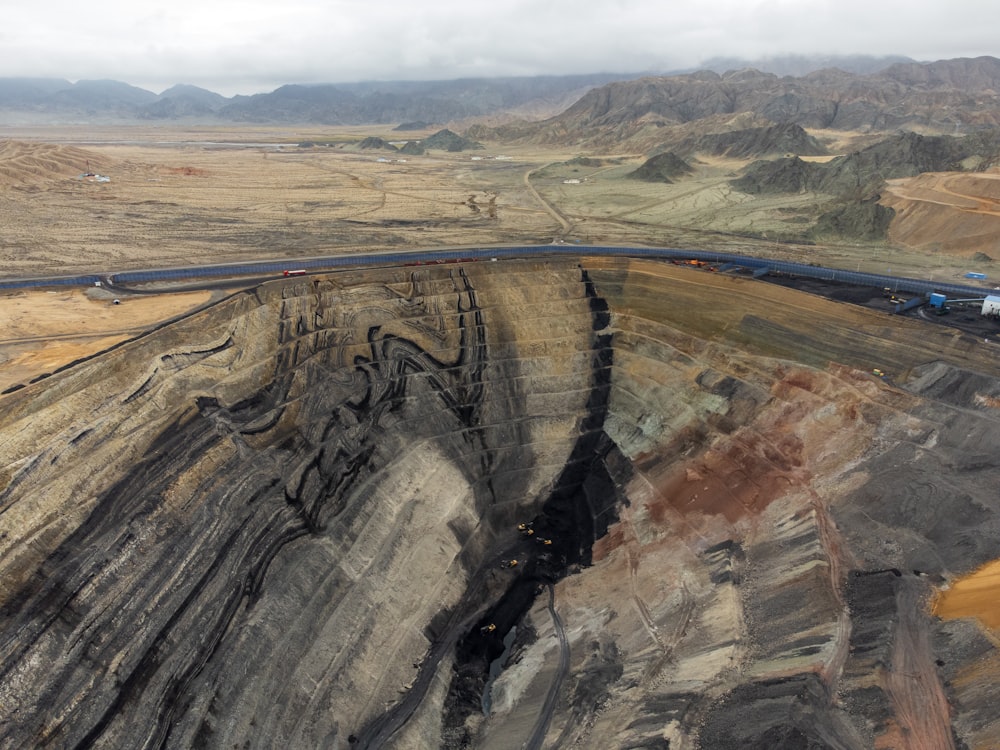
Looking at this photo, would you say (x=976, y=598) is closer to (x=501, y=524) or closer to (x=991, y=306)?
(x=501, y=524)

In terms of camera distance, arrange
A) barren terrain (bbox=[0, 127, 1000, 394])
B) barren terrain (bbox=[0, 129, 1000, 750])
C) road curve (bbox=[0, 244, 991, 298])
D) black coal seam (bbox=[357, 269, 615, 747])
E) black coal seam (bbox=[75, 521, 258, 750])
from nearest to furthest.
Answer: black coal seam (bbox=[75, 521, 258, 750]) → barren terrain (bbox=[0, 129, 1000, 750]) → black coal seam (bbox=[357, 269, 615, 747]) → road curve (bbox=[0, 244, 991, 298]) → barren terrain (bbox=[0, 127, 1000, 394])

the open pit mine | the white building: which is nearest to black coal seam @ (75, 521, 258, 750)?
the open pit mine

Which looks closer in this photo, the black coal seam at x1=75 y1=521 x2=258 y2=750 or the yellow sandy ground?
the black coal seam at x1=75 y1=521 x2=258 y2=750

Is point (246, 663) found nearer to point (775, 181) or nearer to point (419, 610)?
point (419, 610)

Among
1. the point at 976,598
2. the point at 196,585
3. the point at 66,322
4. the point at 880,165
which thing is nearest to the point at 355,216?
the point at 66,322

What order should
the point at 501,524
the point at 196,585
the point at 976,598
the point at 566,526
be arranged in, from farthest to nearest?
the point at 501,524
the point at 566,526
the point at 196,585
the point at 976,598

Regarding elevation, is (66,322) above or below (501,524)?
above

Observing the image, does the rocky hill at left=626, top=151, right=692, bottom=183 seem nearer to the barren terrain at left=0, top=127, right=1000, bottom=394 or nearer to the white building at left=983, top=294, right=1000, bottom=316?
the barren terrain at left=0, top=127, right=1000, bottom=394

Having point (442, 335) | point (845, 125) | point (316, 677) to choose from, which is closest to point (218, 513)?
point (316, 677)
